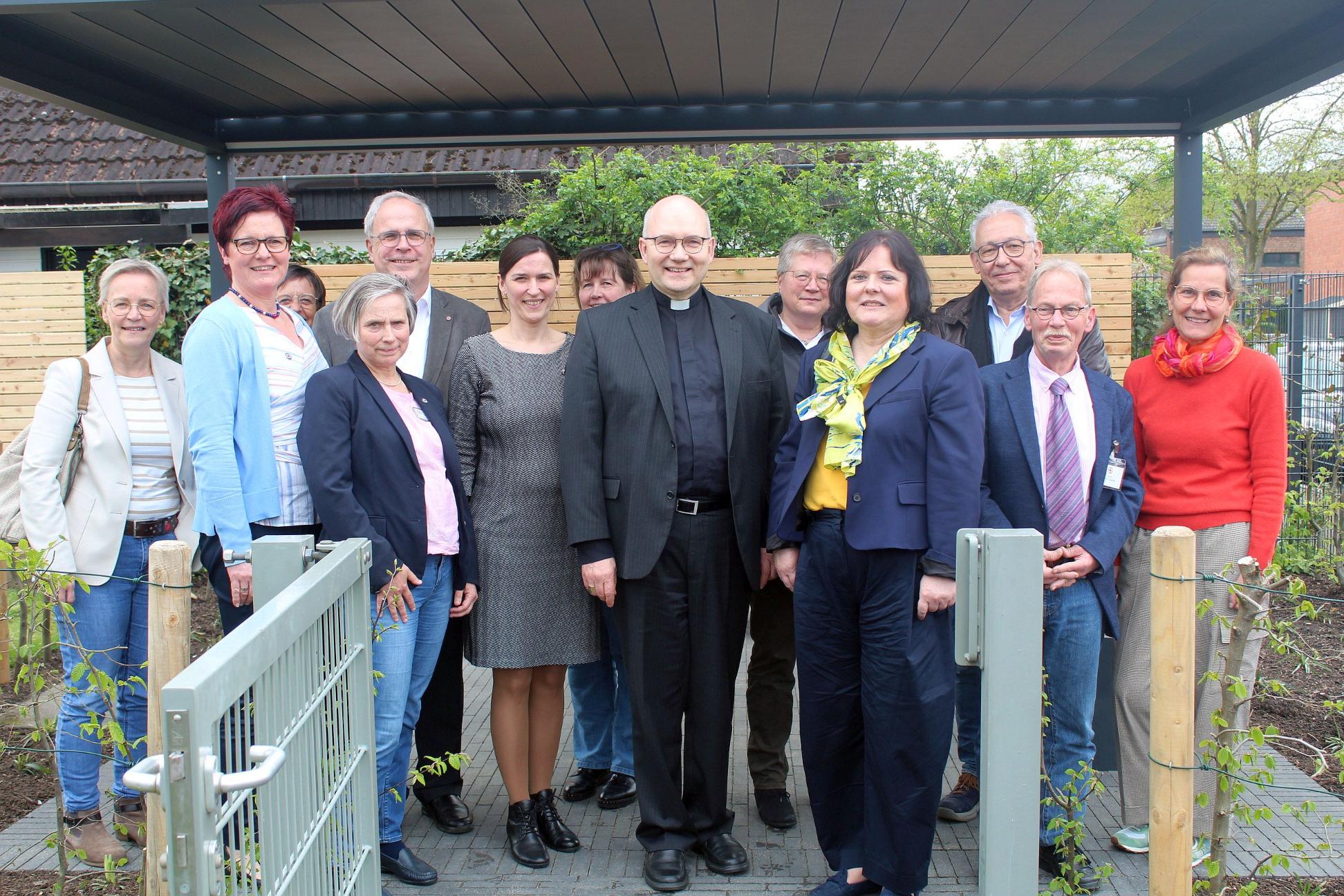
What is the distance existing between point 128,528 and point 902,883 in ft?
8.99

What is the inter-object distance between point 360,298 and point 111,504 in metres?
1.07

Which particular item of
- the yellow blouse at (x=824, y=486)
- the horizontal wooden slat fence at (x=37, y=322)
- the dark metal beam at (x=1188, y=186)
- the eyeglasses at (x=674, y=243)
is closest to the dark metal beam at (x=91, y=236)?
the horizontal wooden slat fence at (x=37, y=322)

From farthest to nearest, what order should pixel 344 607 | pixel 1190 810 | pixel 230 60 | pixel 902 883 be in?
pixel 230 60 → pixel 902 883 → pixel 1190 810 → pixel 344 607

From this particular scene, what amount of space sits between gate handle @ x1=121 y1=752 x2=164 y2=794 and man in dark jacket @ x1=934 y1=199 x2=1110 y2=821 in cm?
307

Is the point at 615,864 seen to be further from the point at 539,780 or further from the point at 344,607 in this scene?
the point at 344,607

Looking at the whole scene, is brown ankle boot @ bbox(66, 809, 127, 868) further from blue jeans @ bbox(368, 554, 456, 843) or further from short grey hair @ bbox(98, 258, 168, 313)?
short grey hair @ bbox(98, 258, 168, 313)

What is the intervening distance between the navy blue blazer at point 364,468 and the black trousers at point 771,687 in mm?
1407

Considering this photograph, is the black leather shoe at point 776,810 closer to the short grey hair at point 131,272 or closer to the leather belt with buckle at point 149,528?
the leather belt with buckle at point 149,528

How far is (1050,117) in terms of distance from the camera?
582 centimetres

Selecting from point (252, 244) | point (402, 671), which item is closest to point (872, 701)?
point (402, 671)

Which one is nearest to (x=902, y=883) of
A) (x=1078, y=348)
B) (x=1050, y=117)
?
(x=1078, y=348)

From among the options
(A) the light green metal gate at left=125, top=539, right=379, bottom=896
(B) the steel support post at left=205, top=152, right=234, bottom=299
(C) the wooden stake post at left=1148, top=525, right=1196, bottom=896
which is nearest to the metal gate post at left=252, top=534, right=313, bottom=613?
(A) the light green metal gate at left=125, top=539, right=379, bottom=896

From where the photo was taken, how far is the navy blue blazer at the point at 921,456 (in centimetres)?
328

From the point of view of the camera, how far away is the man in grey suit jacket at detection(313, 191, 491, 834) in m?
4.19
